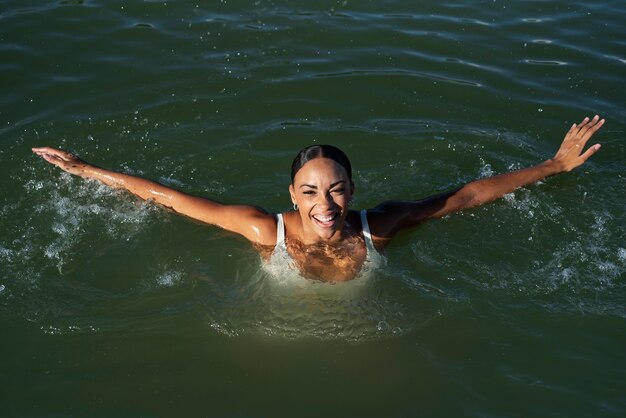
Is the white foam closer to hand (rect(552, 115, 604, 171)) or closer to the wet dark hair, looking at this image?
the wet dark hair

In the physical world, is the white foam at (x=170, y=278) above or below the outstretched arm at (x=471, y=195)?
below

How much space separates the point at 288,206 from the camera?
750 centimetres

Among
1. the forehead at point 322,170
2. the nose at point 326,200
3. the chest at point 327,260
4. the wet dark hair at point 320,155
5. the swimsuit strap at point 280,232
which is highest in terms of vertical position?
the wet dark hair at point 320,155

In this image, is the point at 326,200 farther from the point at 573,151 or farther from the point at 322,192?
the point at 573,151

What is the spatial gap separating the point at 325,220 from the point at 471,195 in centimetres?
163

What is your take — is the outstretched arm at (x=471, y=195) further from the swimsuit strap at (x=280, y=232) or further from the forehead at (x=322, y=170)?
the forehead at (x=322, y=170)

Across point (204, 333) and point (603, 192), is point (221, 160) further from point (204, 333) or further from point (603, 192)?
point (603, 192)

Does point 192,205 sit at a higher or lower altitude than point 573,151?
lower

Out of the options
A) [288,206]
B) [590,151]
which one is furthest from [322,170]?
[590,151]

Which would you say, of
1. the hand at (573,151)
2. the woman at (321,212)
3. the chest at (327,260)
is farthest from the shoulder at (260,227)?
the hand at (573,151)

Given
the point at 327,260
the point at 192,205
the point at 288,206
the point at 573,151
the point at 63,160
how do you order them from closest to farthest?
the point at 327,260, the point at 192,205, the point at 63,160, the point at 573,151, the point at 288,206

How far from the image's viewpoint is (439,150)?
839cm

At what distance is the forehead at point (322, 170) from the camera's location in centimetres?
562

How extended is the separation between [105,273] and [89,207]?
93 cm
